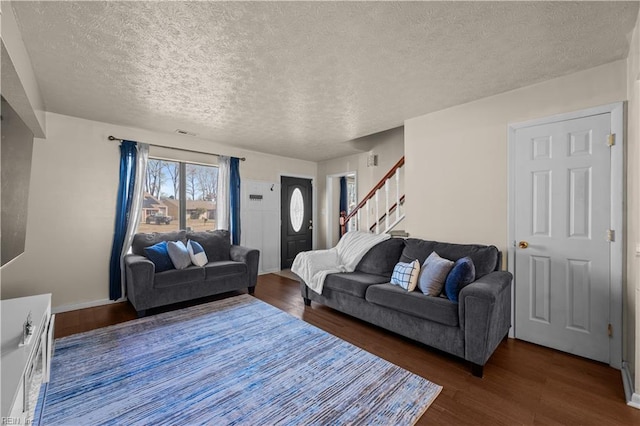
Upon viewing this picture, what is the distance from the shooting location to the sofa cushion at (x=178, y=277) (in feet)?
10.7

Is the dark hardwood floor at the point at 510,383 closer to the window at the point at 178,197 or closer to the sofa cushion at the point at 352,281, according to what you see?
the sofa cushion at the point at 352,281

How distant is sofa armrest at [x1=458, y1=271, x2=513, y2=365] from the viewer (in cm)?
199

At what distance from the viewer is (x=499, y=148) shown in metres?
2.76

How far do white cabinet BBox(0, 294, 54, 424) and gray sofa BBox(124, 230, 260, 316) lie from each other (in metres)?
1.01

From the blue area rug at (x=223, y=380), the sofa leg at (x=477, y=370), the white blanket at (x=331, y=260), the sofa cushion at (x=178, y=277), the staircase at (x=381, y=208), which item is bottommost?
the blue area rug at (x=223, y=380)

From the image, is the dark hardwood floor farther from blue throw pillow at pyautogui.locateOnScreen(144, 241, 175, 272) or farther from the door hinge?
the door hinge

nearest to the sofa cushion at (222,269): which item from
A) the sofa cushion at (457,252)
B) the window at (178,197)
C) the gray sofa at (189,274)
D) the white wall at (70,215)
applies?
the gray sofa at (189,274)

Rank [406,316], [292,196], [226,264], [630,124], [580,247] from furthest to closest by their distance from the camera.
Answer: [292,196]
[226,264]
[406,316]
[580,247]
[630,124]

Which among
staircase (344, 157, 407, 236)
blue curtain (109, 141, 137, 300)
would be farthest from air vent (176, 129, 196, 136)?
staircase (344, 157, 407, 236)

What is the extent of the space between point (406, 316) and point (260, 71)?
2531 mm

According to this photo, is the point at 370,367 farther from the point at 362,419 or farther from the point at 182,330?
the point at 182,330

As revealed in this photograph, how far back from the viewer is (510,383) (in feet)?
6.43

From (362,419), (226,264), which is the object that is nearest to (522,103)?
(362,419)

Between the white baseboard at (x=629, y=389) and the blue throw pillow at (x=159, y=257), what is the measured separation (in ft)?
14.4
